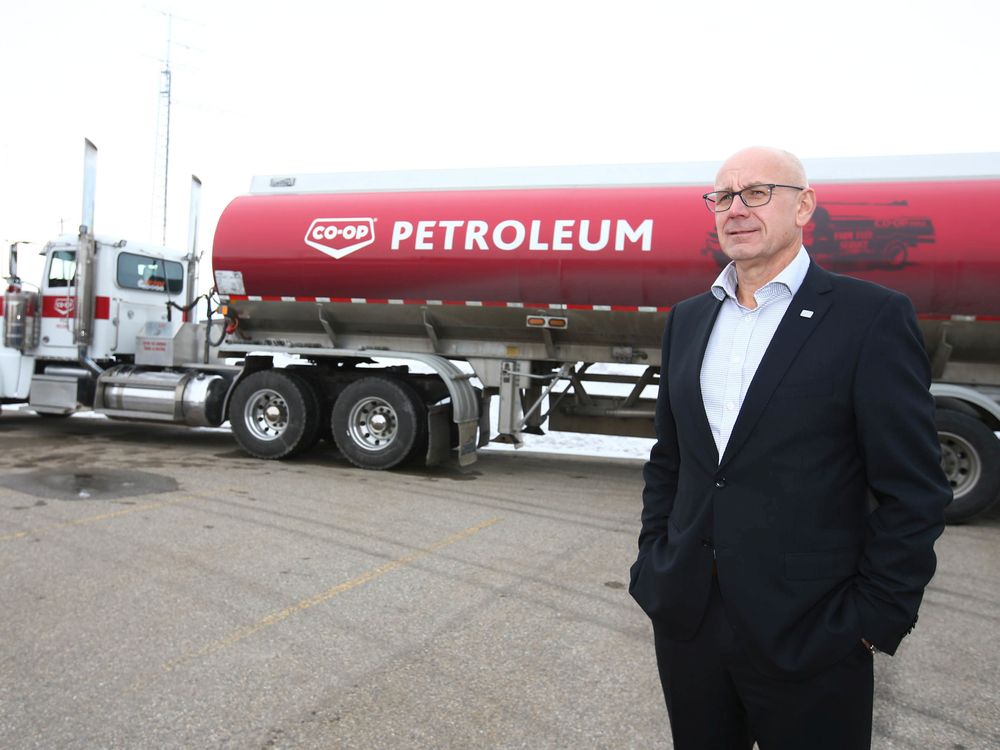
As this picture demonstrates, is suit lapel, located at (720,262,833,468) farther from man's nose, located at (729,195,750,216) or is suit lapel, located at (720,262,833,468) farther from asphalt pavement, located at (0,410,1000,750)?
asphalt pavement, located at (0,410,1000,750)

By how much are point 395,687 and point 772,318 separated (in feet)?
7.56

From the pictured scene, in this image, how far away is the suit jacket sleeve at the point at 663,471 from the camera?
2.12 meters

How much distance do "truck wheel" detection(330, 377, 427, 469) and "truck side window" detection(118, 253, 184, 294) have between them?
13.9 ft

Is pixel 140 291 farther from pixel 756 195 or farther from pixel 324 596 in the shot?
pixel 756 195

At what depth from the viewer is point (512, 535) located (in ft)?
19.8

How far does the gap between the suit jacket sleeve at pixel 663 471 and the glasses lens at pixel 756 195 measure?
395mm

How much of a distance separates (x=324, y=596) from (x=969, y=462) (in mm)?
5731

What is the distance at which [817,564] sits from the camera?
A: 5.72 ft

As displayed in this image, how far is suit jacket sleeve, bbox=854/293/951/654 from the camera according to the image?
167 cm

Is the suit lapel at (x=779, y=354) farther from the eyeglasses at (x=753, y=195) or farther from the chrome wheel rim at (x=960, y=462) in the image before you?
the chrome wheel rim at (x=960, y=462)

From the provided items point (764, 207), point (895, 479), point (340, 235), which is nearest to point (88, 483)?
point (340, 235)

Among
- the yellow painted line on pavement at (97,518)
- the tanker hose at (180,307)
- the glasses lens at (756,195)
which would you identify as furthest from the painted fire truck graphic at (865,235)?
the tanker hose at (180,307)

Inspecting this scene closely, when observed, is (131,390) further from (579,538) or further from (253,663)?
(253,663)

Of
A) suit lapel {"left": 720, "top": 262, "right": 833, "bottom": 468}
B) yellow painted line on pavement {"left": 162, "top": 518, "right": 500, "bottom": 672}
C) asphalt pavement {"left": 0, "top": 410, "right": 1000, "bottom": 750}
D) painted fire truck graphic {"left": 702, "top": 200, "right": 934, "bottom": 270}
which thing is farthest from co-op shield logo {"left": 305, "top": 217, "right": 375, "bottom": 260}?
suit lapel {"left": 720, "top": 262, "right": 833, "bottom": 468}
